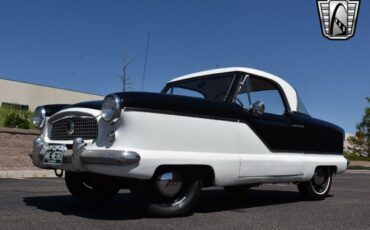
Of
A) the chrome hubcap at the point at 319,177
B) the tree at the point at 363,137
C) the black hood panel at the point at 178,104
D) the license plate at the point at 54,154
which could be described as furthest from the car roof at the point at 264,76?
the tree at the point at 363,137

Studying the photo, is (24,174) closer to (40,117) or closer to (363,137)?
(40,117)

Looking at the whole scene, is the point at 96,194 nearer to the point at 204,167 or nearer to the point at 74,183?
the point at 74,183

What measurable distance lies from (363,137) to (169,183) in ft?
127

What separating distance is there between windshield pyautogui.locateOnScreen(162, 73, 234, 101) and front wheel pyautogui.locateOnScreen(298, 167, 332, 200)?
207 centimetres

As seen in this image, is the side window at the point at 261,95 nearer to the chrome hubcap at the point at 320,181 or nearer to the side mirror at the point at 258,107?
the side mirror at the point at 258,107

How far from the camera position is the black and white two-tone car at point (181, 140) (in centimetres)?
423

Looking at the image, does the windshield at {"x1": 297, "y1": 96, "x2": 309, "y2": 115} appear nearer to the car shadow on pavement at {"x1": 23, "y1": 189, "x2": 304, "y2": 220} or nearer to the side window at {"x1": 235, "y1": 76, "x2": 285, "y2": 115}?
the side window at {"x1": 235, "y1": 76, "x2": 285, "y2": 115}

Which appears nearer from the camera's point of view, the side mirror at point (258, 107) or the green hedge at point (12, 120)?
the side mirror at point (258, 107)

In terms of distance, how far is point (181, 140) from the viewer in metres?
4.54

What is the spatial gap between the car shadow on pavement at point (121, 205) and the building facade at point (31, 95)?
1078 inches

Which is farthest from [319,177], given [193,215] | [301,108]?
[193,215]

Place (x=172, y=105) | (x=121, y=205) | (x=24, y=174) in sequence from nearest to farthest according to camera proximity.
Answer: (x=172, y=105), (x=121, y=205), (x=24, y=174)

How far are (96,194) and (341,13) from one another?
8415 mm

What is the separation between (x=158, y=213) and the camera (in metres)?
4.36
